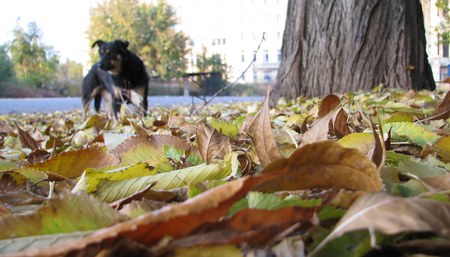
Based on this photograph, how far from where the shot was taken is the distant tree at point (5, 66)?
3962 centimetres

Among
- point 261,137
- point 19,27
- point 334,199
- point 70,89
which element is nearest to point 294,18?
point 261,137

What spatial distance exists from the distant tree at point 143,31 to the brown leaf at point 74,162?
48.4 m

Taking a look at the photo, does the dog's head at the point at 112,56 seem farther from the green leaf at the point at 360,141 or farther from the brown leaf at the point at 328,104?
the green leaf at the point at 360,141

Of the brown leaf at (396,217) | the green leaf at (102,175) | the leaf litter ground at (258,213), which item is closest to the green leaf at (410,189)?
the leaf litter ground at (258,213)

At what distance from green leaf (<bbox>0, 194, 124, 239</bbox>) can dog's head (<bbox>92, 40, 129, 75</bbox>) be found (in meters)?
9.69

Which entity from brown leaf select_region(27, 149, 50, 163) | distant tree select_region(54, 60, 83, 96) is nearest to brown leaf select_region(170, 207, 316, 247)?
brown leaf select_region(27, 149, 50, 163)

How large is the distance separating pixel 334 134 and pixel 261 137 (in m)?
0.58

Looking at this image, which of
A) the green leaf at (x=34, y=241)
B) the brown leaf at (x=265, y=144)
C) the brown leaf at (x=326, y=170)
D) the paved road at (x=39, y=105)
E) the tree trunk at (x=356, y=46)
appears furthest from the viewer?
the paved road at (x=39, y=105)

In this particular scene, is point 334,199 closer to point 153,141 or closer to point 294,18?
point 153,141

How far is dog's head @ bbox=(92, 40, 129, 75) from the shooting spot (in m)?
10.3

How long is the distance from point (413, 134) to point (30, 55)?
43.7m

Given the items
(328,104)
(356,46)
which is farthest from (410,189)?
(356,46)

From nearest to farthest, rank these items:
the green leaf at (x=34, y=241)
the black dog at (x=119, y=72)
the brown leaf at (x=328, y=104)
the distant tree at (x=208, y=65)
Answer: the green leaf at (x=34, y=241), the brown leaf at (x=328, y=104), the distant tree at (x=208, y=65), the black dog at (x=119, y=72)

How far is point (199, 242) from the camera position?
22.3 inches
